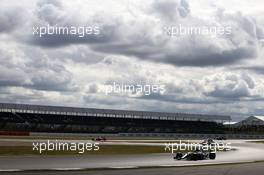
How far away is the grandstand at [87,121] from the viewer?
336ft

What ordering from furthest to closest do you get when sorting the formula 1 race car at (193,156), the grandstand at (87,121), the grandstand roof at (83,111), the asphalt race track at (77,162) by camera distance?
the grandstand roof at (83,111) < the grandstand at (87,121) < the formula 1 race car at (193,156) < the asphalt race track at (77,162)

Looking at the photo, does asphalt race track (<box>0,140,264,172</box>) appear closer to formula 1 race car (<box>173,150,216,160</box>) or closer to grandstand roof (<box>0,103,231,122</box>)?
formula 1 race car (<box>173,150,216,160</box>)

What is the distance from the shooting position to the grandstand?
102m

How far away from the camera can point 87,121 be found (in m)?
111

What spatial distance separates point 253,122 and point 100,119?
65996 millimetres

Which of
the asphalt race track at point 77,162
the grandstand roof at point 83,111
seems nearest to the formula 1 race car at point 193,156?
the asphalt race track at point 77,162

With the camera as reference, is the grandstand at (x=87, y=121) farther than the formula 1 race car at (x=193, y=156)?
Yes

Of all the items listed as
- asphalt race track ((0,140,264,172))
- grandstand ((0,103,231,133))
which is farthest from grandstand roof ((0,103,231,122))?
asphalt race track ((0,140,264,172))

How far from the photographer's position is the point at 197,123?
13488 centimetres

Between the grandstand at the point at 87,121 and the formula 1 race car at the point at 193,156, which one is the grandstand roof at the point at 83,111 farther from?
the formula 1 race car at the point at 193,156

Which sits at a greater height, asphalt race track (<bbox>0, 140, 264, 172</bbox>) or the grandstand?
the grandstand

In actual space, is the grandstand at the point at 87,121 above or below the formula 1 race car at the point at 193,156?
above

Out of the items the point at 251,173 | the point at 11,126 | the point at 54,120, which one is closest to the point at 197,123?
the point at 54,120

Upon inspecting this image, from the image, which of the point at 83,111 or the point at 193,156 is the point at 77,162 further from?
the point at 83,111
